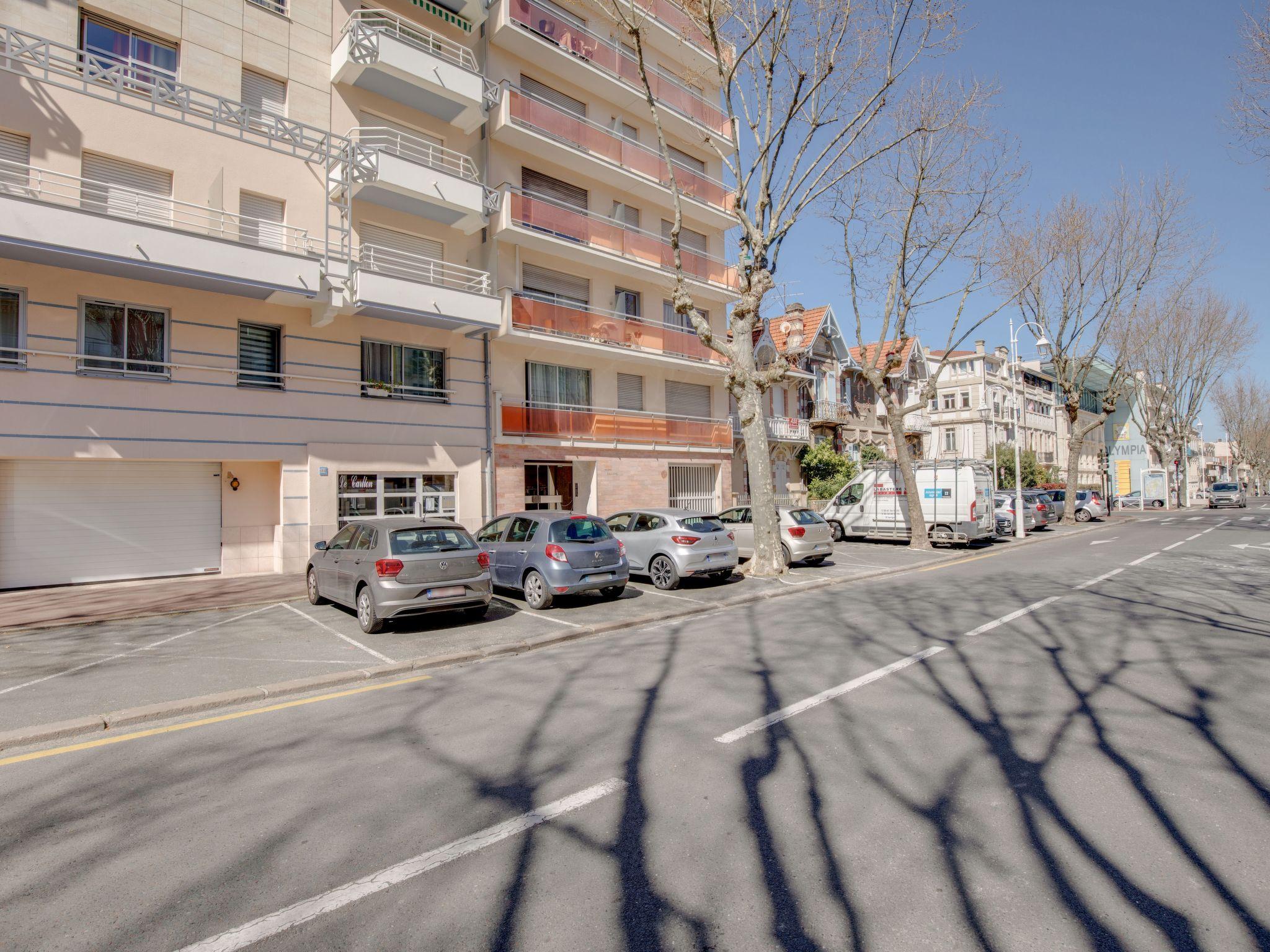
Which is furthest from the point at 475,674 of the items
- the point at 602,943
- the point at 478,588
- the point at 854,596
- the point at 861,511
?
the point at 861,511

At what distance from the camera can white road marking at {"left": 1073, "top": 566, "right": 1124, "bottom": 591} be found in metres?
11.9

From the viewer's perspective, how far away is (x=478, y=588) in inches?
366

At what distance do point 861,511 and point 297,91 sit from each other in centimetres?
1965

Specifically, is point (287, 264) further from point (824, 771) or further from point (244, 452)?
point (824, 771)

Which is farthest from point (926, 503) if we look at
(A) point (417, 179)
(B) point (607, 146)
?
(A) point (417, 179)

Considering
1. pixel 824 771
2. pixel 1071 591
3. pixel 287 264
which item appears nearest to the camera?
pixel 824 771

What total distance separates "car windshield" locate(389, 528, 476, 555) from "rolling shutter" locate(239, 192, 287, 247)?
8.80 m

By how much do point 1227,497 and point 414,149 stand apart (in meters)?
55.7

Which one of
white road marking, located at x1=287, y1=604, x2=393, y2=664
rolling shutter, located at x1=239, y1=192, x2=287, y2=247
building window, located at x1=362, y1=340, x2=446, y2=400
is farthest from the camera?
building window, located at x1=362, y1=340, x2=446, y2=400

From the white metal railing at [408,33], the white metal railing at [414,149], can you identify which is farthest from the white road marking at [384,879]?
the white metal railing at [408,33]

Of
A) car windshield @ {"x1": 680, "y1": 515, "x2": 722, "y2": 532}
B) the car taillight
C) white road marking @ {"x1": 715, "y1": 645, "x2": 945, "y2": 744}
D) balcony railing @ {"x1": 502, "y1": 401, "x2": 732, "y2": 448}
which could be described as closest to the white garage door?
balcony railing @ {"x1": 502, "y1": 401, "x2": 732, "y2": 448}

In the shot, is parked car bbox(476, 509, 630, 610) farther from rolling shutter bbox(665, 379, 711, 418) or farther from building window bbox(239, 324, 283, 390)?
rolling shutter bbox(665, 379, 711, 418)

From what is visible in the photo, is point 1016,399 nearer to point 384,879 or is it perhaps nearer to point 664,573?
point 664,573

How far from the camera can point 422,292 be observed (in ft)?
52.1
